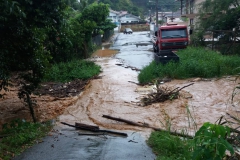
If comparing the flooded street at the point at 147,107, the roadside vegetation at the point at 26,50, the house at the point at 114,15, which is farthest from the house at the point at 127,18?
the roadside vegetation at the point at 26,50

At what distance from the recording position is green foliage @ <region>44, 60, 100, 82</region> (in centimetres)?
1902

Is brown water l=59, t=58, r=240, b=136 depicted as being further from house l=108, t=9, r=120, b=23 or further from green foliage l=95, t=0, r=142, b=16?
green foliage l=95, t=0, r=142, b=16

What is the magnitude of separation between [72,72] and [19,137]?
12.0m

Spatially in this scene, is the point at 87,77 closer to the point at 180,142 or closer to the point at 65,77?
the point at 65,77

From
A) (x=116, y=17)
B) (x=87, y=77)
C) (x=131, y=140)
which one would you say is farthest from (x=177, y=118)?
(x=116, y=17)

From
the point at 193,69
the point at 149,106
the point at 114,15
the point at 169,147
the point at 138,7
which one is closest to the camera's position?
the point at 169,147

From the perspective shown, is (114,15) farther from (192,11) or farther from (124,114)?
(124,114)

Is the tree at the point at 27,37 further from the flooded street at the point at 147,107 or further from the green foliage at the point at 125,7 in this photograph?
the green foliage at the point at 125,7

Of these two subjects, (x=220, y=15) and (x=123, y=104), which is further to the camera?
(x=220, y=15)

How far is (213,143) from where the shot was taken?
3719mm

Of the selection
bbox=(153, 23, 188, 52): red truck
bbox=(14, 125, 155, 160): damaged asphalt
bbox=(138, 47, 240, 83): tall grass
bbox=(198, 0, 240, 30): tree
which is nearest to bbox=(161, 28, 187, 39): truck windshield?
bbox=(153, 23, 188, 52): red truck

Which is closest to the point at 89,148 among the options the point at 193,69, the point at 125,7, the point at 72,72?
the point at 193,69

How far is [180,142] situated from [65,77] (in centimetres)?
1316

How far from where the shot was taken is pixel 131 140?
7.86 m
